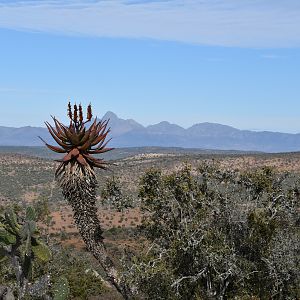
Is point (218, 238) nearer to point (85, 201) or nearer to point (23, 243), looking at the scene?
point (85, 201)

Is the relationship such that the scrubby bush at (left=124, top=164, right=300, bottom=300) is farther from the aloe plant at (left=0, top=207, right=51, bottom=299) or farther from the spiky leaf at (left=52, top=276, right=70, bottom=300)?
the aloe plant at (left=0, top=207, right=51, bottom=299)

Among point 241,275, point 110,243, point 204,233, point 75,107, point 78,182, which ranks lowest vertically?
point 110,243

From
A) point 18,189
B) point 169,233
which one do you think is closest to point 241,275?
point 169,233

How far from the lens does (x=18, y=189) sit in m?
65.3

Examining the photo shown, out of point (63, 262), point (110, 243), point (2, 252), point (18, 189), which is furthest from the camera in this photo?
point (18, 189)

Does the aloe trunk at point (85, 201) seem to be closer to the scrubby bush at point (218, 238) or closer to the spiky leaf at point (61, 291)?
the scrubby bush at point (218, 238)

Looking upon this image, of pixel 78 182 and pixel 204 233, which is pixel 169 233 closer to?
pixel 204 233

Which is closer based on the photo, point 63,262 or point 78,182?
point 78,182

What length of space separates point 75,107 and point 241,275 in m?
4.20

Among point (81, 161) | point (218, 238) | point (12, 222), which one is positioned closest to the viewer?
point (81, 161)

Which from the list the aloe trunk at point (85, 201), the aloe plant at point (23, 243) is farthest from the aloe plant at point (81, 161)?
the aloe plant at point (23, 243)

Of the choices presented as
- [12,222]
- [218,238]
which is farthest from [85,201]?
[218,238]

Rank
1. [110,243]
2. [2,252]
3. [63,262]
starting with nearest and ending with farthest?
[2,252] → [63,262] → [110,243]

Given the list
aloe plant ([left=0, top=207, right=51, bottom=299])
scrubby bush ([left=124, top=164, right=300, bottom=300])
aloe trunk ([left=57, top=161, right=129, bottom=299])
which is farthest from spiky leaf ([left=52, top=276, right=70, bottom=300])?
scrubby bush ([left=124, top=164, right=300, bottom=300])
